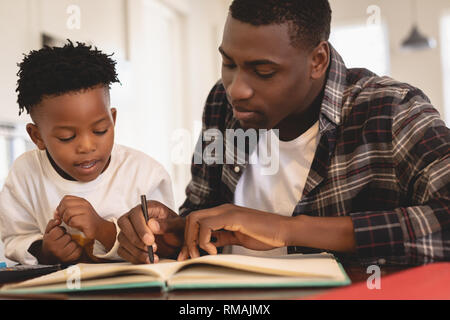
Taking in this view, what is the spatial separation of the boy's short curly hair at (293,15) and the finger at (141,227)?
0.42 m

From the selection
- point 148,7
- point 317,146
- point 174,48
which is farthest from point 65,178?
point 174,48

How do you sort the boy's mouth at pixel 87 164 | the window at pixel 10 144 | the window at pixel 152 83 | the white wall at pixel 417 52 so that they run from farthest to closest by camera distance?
the white wall at pixel 417 52 → the window at pixel 152 83 → the window at pixel 10 144 → the boy's mouth at pixel 87 164

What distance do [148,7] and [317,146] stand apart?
114 inches

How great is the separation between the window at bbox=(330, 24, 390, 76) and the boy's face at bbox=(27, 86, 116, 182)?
156 inches

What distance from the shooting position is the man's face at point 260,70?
0.92 meters

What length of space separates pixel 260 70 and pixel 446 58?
443 cm

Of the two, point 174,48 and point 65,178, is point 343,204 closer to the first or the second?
point 65,178

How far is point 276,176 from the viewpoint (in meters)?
1.17

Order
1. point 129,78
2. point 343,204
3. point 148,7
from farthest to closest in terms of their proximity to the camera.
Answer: point 148,7, point 129,78, point 343,204

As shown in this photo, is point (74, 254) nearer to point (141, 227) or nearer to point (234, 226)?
point (141, 227)

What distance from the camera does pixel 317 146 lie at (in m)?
1.04

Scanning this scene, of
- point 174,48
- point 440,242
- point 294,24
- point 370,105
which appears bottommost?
point 440,242

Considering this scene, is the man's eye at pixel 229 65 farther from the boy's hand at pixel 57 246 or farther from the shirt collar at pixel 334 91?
the boy's hand at pixel 57 246

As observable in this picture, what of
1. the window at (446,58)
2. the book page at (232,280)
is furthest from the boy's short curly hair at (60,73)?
the window at (446,58)
